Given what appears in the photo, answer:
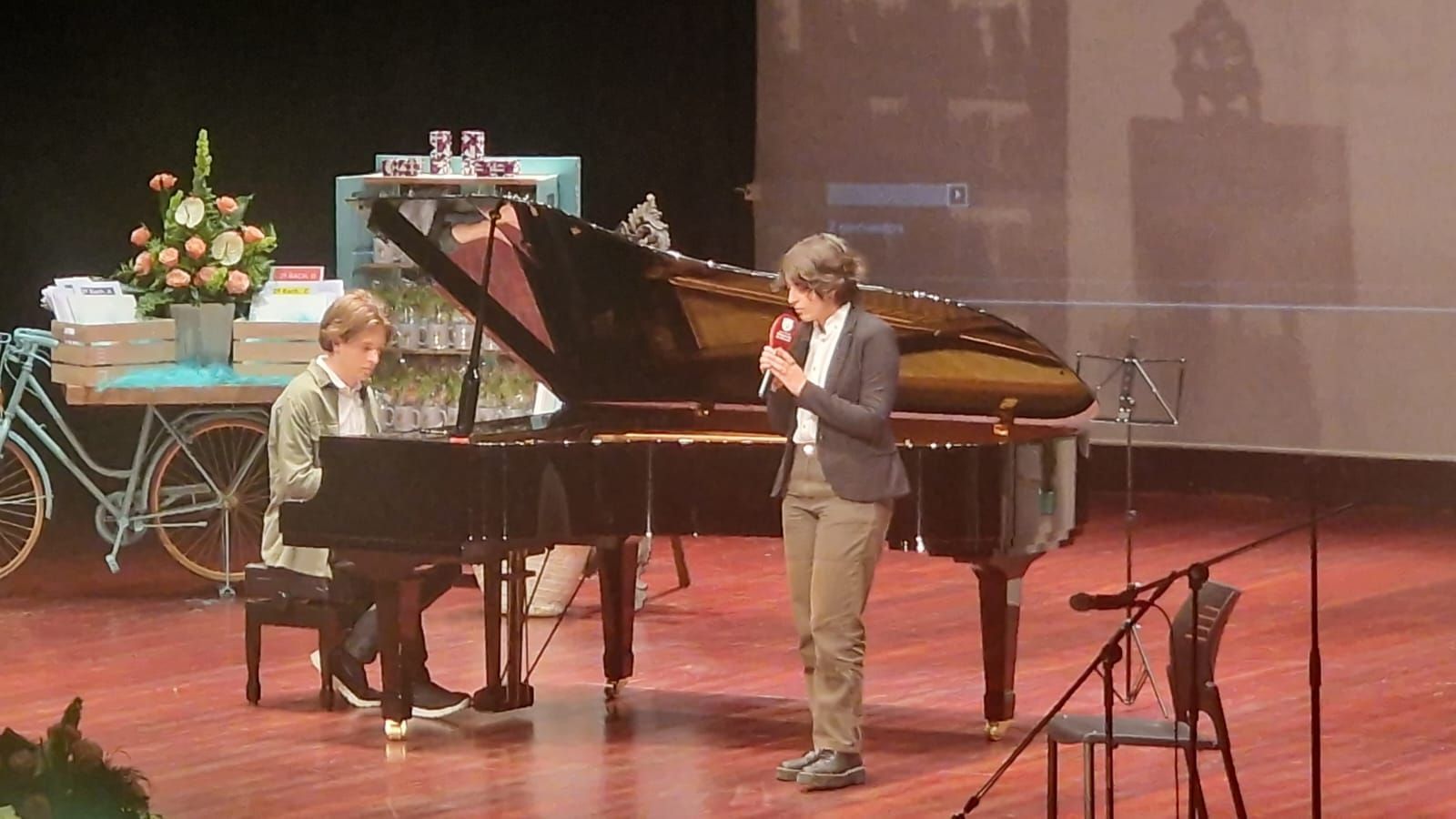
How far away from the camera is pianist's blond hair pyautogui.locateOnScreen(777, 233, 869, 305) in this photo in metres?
5.66

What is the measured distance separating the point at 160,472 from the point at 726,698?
288 centimetres

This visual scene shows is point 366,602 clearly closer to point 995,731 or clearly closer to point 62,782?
point 995,731

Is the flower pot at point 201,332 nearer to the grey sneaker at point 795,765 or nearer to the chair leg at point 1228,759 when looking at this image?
the grey sneaker at point 795,765

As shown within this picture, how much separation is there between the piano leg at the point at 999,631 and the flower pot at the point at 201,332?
354cm

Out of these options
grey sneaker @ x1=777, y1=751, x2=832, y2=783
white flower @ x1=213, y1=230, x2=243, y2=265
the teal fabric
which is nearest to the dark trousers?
grey sneaker @ x1=777, y1=751, x2=832, y2=783

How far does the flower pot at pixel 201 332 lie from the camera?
8719 millimetres

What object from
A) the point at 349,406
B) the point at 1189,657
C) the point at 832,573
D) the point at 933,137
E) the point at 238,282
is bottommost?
the point at 1189,657

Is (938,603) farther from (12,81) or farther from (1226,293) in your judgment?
(12,81)

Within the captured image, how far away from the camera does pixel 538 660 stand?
756 cm

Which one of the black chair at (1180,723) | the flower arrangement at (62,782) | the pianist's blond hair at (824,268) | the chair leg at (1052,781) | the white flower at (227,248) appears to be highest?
the white flower at (227,248)

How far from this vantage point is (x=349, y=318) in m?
6.50

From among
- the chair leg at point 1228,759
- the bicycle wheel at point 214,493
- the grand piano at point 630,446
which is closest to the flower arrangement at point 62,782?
the chair leg at point 1228,759

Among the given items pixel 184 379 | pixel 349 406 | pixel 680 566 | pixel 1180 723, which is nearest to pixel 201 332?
pixel 184 379

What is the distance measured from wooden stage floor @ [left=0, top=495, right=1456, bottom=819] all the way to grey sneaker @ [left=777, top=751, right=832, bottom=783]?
0.04 m
